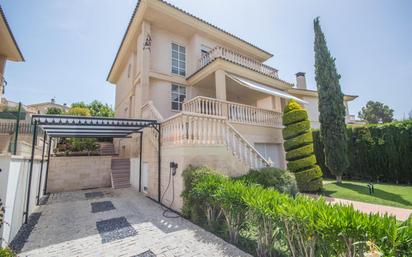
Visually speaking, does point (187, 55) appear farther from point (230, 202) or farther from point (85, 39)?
point (230, 202)

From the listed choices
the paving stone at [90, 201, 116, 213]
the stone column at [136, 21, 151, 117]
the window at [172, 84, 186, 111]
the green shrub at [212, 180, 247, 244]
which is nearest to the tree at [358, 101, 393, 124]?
the window at [172, 84, 186, 111]

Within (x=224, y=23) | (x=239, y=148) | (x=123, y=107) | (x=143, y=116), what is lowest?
(x=239, y=148)

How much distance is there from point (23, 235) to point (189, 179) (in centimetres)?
563

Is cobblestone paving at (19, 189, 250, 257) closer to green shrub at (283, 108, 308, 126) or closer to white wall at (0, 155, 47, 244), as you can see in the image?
white wall at (0, 155, 47, 244)

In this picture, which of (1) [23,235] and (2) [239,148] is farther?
(2) [239,148]

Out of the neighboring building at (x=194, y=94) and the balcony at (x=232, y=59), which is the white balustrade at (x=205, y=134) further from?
the balcony at (x=232, y=59)

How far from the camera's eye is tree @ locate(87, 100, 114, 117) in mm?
38188

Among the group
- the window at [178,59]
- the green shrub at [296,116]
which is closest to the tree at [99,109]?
the window at [178,59]

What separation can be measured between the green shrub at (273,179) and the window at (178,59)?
11.2m

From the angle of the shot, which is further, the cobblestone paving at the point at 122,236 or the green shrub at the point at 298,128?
the green shrub at the point at 298,128

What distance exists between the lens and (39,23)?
34.2 ft

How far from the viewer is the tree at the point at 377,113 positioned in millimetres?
48781

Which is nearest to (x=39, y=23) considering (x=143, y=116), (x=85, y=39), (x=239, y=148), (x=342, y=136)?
(x=85, y=39)

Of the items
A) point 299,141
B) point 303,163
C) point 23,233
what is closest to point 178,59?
point 299,141
